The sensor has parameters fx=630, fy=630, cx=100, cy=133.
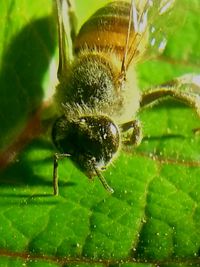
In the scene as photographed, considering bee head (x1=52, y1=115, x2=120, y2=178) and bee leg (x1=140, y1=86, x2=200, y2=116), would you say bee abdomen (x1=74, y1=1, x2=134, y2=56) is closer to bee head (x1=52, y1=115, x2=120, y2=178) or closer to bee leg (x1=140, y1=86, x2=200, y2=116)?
bee leg (x1=140, y1=86, x2=200, y2=116)

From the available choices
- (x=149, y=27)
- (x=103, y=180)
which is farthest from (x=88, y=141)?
(x=149, y=27)

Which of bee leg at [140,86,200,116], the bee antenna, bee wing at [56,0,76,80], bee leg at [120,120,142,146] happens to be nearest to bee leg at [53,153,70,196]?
the bee antenna

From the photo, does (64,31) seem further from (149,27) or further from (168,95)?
(168,95)

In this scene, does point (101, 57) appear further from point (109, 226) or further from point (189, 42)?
point (109, 226)

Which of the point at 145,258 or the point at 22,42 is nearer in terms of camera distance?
the point at 145,258

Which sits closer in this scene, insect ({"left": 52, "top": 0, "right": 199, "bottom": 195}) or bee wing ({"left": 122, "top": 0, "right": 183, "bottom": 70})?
insect ({"left": 52, "top": 0, "right": 199, "bottom": 195})

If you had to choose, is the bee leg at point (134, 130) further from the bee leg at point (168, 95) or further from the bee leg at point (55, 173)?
the bee leg at point (55, 173)

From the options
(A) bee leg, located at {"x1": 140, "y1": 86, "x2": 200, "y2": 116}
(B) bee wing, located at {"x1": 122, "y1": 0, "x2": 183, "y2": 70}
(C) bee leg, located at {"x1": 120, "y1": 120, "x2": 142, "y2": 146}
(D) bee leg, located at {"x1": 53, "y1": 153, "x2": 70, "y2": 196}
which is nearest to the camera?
(D) bee leg, located at {"x1": 53, "y1": 153, "x2": 70, "y2": 196}

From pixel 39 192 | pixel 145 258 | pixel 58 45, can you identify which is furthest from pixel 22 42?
pixel 145 258
